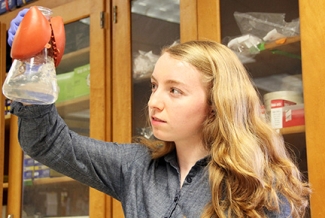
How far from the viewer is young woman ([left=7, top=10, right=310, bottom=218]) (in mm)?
1039

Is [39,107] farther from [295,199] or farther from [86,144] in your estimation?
[295,199]

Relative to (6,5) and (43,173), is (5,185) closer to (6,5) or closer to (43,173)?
(43,173)

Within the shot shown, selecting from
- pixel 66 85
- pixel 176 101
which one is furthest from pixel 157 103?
pixel 66 85

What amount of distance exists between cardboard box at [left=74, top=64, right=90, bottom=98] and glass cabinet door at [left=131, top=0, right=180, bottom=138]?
9.0 inches

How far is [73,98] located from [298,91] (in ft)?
2.98

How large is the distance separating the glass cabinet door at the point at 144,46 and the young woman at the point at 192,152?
0.50 metres

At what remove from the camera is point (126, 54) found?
5.68ft

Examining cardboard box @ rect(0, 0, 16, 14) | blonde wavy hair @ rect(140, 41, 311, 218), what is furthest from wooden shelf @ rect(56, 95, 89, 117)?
blonde wavy hair @ rect(140, 41, 311, 218)

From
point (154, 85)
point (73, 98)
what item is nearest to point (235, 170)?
point (154, 85)

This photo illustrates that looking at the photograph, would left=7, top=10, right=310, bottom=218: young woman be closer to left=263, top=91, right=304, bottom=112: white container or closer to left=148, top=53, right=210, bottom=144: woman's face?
left=148, top=53, right=210, bottom=144: woman's face

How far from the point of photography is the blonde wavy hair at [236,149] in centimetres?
103

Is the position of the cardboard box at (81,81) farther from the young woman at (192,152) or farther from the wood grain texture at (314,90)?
the wood grain texture at (314,90)

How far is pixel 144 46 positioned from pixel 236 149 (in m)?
0.74

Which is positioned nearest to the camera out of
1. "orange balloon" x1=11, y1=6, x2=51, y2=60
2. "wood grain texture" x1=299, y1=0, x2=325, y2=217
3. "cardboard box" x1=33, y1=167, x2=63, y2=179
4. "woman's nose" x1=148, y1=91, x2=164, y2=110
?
"orange balloon" x1=11, y1=6, x2=51, y2=60
